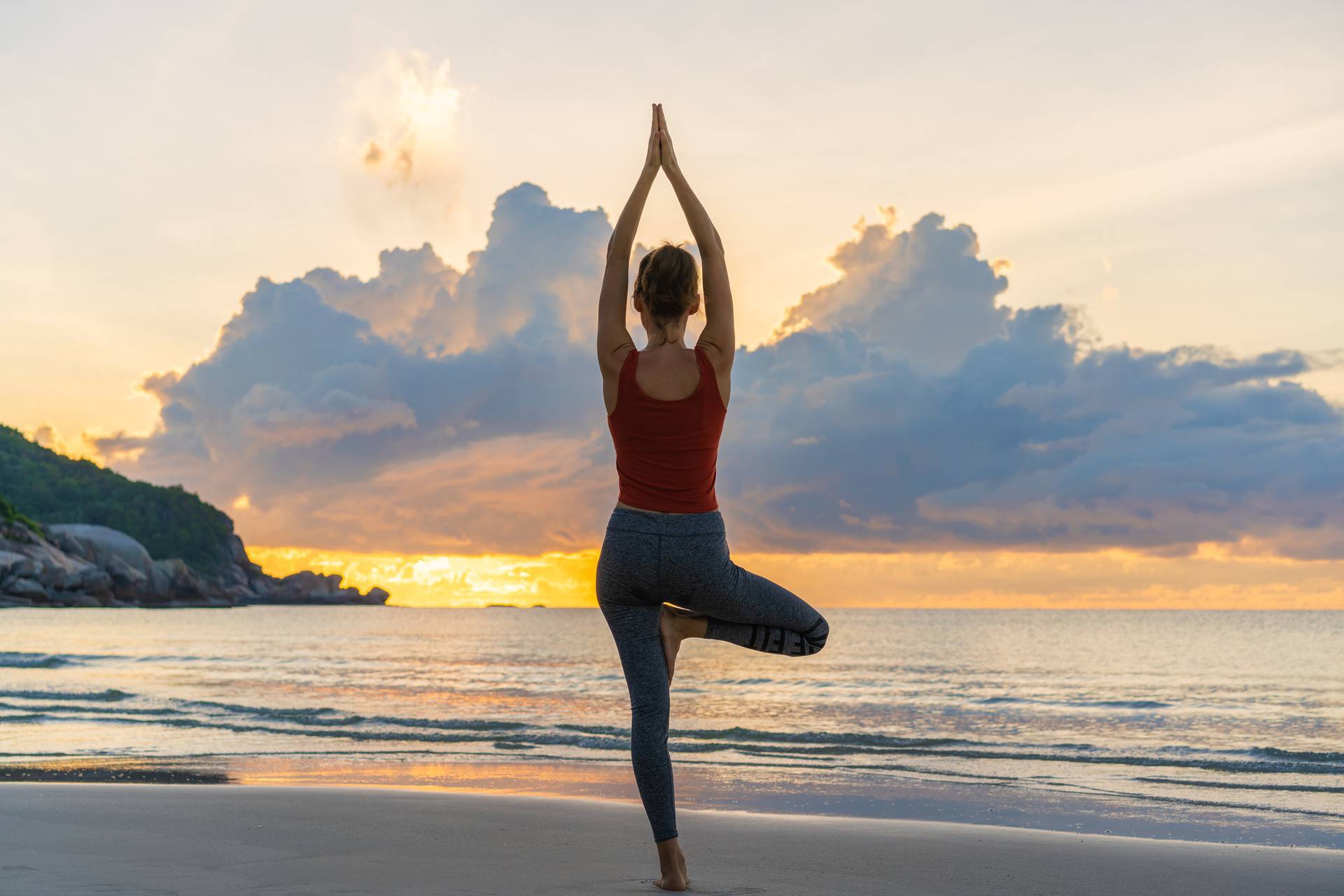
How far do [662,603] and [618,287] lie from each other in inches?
39.4

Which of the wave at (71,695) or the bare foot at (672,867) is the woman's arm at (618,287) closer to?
the bare foot at (672,867)

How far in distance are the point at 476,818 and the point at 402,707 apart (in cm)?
1363

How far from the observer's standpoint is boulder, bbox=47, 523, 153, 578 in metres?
100

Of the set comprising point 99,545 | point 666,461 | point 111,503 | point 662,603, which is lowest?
point 99,545

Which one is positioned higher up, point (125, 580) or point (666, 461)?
point (666, 461)

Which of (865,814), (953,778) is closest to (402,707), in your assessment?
(953,778)

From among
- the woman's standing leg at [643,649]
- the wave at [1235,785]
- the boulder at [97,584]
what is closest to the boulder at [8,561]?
the boulder at [97,584]

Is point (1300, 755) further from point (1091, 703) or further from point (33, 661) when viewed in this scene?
point (33, 661)

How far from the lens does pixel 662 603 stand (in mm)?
3506

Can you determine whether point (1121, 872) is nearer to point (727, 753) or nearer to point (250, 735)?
point (727, 753)

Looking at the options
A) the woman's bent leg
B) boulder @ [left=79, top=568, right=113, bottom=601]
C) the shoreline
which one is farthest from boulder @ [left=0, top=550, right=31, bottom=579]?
the woman's bent leg

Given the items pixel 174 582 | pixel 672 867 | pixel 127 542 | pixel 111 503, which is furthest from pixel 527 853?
pixel 111 503

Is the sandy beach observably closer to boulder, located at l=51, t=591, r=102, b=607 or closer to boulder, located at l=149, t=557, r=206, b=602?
boulder, located at l=51, t=591, r=102, b=607

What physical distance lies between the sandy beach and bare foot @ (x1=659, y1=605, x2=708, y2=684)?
3.44ft
